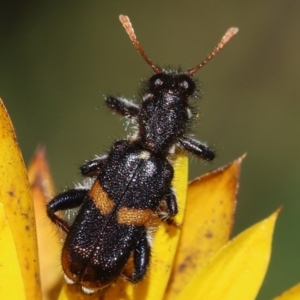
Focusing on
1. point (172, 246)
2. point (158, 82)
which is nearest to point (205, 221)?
point (172, 246)

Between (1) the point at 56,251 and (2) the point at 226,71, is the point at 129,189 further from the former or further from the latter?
(2) the point at 226,71

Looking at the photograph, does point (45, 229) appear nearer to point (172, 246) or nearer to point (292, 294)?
point (172, 246)

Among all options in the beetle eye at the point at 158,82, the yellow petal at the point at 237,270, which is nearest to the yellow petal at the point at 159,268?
the yellow petal at the point at 237,270

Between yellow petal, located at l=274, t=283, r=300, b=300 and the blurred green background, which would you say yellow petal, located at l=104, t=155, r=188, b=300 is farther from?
the blurred green background

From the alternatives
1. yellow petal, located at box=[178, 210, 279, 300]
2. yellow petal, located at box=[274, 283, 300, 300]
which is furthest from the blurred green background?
yellow petal, located at box=[274, 283, 300, 300]

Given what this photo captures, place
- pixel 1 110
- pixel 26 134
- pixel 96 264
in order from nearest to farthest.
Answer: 1. pixel 1 110
2. pixel 96 264
3. pixel 26 134

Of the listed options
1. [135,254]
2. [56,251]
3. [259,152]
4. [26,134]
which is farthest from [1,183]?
[259,152]
